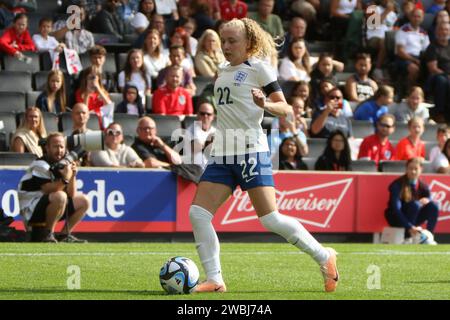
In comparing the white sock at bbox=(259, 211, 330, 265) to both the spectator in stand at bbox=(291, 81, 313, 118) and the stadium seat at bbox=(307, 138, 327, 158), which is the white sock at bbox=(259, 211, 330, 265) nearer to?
the stadium seat at bbox=(307, 138, 327, 158)

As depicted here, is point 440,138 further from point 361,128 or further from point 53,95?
point 53,95

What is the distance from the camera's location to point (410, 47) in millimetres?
20484

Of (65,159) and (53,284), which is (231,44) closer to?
(53,284)

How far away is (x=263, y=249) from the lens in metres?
14.1

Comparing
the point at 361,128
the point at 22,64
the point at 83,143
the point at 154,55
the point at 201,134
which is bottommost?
the point at 361,128

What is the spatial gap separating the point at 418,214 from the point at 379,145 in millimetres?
1634

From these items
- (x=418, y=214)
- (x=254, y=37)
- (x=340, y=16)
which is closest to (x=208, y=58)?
(x=340, y=16)

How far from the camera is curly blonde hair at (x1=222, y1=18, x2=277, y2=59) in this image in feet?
29.1

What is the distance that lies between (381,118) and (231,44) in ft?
29.4

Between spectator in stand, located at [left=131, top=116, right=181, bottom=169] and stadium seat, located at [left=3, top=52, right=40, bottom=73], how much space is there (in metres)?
2.34

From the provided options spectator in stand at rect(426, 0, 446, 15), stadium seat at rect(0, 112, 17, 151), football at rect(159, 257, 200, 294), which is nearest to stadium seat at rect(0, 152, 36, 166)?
stadium seat at rect(0, 112, 17, 151)

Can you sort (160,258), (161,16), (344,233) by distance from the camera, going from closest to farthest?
(160,258) → (344,233) → (161,16)

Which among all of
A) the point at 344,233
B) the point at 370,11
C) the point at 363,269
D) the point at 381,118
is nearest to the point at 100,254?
the point at 363,269

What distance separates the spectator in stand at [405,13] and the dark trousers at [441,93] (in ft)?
5.23
